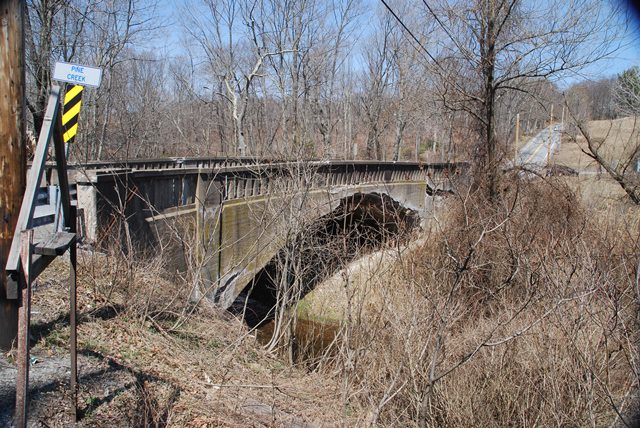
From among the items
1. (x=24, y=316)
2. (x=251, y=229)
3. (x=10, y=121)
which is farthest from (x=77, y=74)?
(x=251, y=229)

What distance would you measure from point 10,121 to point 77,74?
2298 mm

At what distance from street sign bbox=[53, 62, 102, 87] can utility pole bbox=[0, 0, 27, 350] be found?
5.52 ft

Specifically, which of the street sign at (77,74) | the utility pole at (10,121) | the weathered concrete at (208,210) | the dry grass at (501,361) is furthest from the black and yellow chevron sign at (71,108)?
the dry grass at (501,361)

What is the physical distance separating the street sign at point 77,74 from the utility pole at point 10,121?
1684 millimetres

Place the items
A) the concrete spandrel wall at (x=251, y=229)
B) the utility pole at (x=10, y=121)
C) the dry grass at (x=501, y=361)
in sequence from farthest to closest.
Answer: the concrete spandrel wall at (x=251, y=229)
the dry grass at (x=501, y=361)
the utility pole at (x=10, y=121)

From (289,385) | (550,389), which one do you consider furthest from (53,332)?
(550,389)

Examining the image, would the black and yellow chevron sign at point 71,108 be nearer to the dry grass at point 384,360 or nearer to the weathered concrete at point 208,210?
the weathered concrete at point 208,210

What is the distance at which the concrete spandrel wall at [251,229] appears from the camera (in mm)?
9547

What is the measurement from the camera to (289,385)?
20.2 feet

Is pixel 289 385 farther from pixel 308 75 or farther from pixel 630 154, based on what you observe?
pixel 308 75

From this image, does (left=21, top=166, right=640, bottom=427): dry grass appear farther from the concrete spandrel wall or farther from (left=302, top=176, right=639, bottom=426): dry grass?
the concrete spandrel wall

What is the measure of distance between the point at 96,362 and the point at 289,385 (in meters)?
2.23

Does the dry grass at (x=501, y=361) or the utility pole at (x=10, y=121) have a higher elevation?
the utility pole at (x=10, y=121)

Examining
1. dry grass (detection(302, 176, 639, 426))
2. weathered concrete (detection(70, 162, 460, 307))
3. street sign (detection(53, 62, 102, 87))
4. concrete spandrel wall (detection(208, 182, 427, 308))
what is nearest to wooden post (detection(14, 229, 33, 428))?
dry grass (detection(302, 176, 639, 426))
